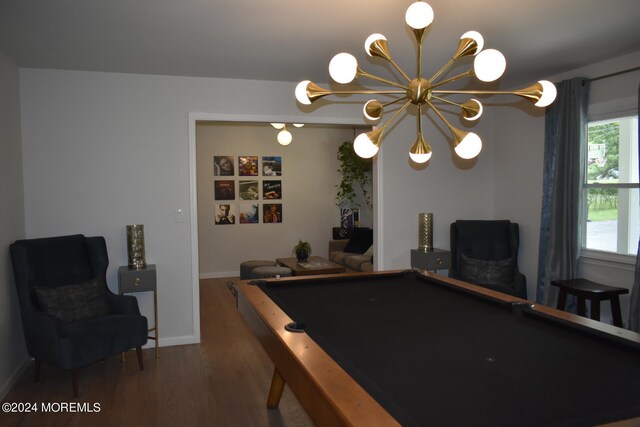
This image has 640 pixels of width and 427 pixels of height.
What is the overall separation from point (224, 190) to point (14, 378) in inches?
169

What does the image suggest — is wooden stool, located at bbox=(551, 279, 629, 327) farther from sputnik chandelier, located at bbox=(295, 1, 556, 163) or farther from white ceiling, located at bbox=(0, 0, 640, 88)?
sputnik chandelier, located at bbox=(295, 1, 556, 163)

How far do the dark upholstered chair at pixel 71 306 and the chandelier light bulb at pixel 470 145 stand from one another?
2.70m

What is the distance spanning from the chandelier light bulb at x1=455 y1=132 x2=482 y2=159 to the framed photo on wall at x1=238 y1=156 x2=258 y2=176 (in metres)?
5.62

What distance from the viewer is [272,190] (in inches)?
300

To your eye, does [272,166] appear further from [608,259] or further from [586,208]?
[608,259]

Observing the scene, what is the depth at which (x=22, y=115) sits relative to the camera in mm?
3895

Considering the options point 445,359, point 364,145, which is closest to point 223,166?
point 364,145

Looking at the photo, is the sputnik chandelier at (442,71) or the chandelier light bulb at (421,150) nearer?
the sputnik chandelier at (442,71)

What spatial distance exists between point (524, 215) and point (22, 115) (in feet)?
15.7

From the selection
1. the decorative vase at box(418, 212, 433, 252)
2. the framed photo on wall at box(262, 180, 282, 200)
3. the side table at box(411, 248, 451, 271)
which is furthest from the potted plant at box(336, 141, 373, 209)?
the side table at box(411, 248, 451, 271)

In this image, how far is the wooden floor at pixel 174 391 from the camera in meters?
2.87

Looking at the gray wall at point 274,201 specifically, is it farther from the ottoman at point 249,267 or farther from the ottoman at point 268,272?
the ottoman at point 268,272

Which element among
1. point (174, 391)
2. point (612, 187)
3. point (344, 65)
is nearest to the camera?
point (344, 65)

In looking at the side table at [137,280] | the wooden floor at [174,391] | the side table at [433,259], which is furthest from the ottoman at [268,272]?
the side table at [137,280]
